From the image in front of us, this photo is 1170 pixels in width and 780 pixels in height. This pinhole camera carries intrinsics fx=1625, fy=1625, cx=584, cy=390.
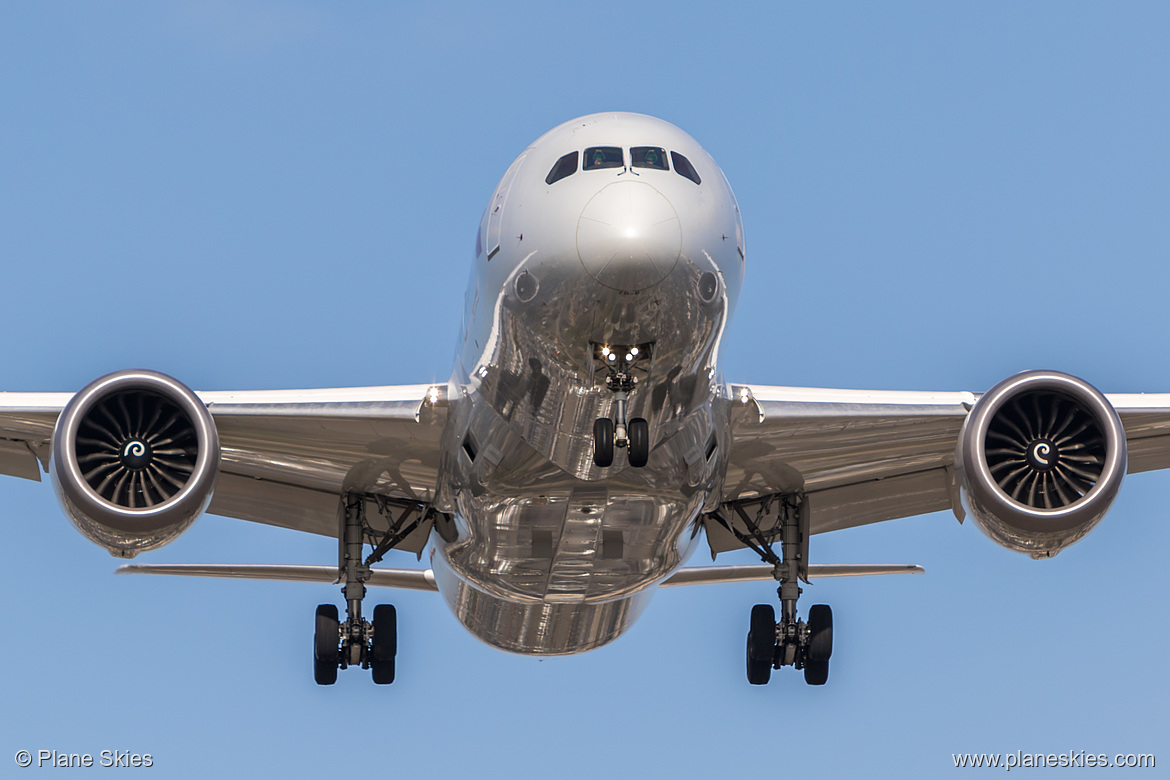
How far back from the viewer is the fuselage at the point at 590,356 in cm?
1523

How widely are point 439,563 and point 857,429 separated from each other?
6.48 meters

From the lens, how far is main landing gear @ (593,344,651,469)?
15969 millimetres

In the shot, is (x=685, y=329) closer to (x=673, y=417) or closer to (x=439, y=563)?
(x=673, y=417)

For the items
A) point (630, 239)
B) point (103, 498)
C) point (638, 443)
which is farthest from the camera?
point (103, 498)

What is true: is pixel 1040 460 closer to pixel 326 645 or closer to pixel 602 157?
pixel 602 157

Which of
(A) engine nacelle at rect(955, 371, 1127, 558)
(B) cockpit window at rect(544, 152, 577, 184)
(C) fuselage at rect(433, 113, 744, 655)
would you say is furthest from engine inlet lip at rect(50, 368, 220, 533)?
(A) engine nacelle at rect(955, 371, 1127, 558)

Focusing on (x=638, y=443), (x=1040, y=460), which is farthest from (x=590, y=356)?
(x=1040, y=460)

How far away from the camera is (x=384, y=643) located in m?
24.5

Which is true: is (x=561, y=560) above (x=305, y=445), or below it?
below

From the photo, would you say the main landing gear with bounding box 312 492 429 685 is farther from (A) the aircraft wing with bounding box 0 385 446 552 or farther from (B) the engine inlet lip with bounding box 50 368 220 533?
(B) the engine inlet lip with bounding box 50 368 220 533

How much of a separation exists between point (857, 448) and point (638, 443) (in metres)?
5.85

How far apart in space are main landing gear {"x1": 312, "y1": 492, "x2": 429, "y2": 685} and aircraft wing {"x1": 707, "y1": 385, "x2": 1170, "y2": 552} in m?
4.70

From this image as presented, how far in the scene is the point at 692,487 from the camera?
19094 mm

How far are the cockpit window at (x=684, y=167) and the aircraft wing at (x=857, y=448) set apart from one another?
4263mm
